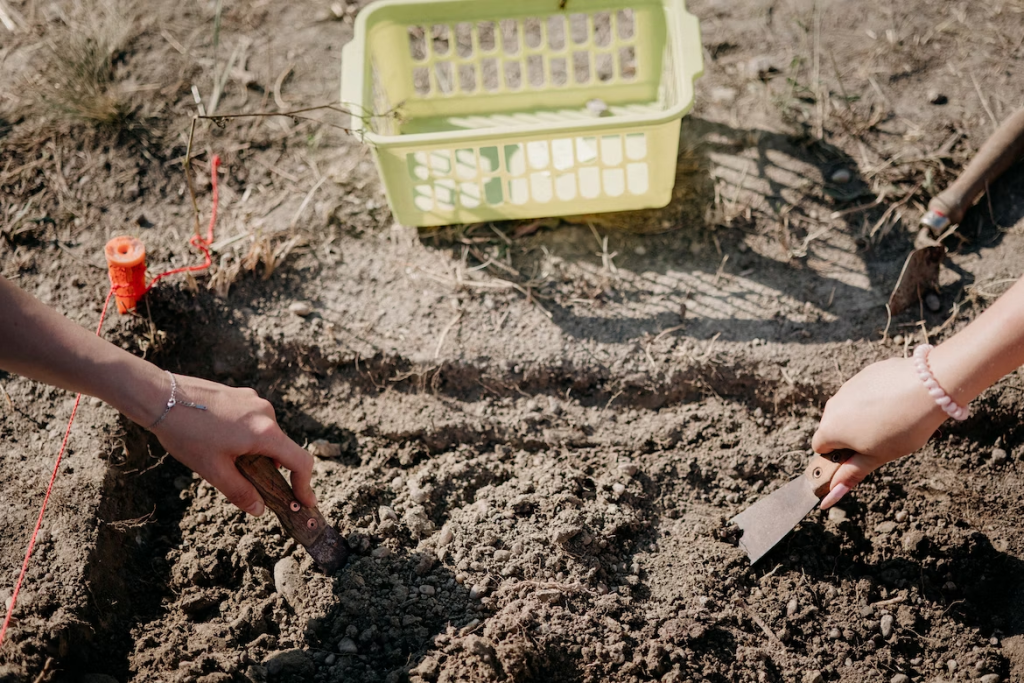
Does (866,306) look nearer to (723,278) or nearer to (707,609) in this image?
(723,278)

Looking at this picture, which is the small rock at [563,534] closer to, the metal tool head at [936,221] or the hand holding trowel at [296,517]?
the hand holding trowel at [296,517]

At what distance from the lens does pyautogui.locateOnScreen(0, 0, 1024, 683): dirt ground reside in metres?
1.83

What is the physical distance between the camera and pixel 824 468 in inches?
70.2

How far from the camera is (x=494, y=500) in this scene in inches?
78.2

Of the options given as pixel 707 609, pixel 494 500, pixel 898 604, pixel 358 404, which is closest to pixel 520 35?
pixel 358 404

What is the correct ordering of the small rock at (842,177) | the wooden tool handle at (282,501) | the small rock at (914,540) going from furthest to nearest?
1. the small rock at (842,177)
2. the small rock at (914,540)
3. the wooden tool handle at (282,501)

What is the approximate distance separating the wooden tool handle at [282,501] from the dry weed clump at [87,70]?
1.55 metres

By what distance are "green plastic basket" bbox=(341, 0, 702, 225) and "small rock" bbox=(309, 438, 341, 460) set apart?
2.26ft

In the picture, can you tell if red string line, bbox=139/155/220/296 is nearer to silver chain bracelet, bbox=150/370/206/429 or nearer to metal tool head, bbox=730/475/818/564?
silver chain bracelet, bbox=150/370/206/429

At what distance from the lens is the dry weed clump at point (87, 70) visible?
2609mm

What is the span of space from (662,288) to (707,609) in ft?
2.93

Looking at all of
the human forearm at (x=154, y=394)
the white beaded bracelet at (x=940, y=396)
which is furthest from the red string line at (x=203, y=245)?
the white beaded bracelet at (x=940, y=396)

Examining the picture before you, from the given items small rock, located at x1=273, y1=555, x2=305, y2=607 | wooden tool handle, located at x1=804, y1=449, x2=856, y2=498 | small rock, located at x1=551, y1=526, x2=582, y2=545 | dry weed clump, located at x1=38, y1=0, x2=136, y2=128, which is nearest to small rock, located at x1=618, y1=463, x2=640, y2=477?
small rock, located at x1=551, y1=526, x2=582, y2=545

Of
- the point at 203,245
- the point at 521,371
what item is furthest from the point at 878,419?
the point at 203,245
